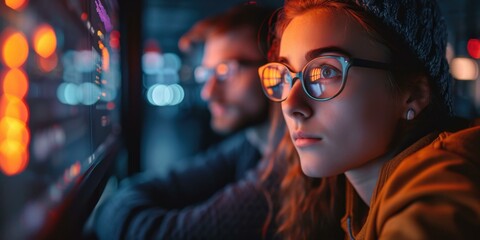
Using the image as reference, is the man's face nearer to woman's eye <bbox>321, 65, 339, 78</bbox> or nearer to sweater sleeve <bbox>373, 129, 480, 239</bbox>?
woman's eye <bbox>321, 65, 339, 78</bbox>

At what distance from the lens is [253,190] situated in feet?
4.54

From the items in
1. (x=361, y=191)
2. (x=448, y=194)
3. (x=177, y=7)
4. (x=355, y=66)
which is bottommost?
(x=361, y=191)

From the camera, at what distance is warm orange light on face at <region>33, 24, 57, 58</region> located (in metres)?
0.61

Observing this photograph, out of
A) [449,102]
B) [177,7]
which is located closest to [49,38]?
[449,102]

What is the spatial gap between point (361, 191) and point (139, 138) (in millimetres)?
1013

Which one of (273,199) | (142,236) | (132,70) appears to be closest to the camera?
(142,236)

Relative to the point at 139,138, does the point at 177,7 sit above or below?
above

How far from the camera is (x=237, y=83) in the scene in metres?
1.89

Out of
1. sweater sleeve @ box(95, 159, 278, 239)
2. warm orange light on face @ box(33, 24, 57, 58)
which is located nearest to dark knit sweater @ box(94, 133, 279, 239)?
sweater sleeve @ box(95, 159, 278, 239)

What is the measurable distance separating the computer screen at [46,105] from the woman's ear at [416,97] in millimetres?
720

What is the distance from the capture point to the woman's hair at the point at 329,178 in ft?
2.88

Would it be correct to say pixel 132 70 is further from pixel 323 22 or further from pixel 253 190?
pixel 323 22

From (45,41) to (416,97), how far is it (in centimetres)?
79

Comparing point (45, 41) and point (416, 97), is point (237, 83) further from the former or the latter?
point (45, 41)
